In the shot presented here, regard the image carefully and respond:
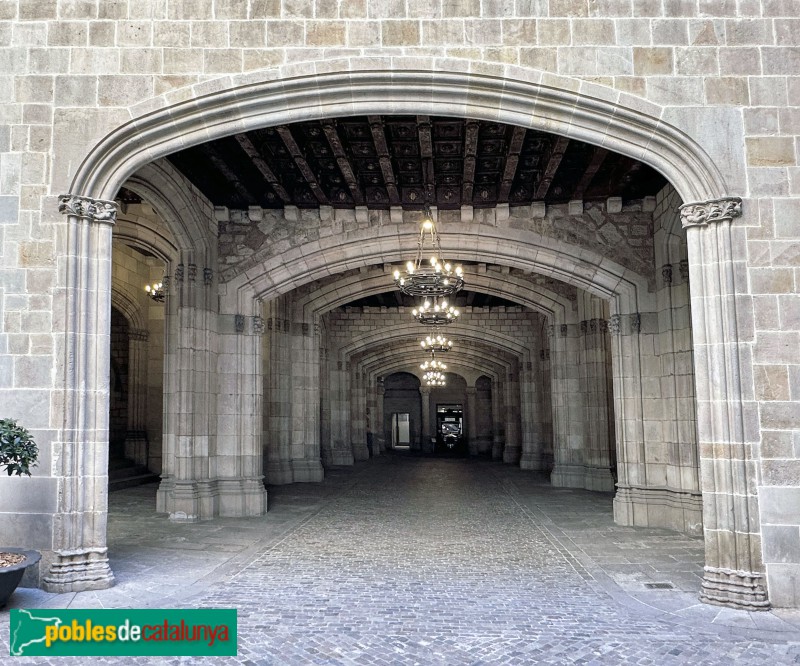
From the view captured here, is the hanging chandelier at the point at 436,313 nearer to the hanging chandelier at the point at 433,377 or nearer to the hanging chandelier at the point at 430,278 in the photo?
the hanging chandelier at the point at 430,278

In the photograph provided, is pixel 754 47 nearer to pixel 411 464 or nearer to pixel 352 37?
pixel 352 37

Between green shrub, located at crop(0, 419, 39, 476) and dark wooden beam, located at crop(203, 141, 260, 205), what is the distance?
12.6ft

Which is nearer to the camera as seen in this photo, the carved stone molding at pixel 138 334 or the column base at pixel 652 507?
the column base at pixel 652 507

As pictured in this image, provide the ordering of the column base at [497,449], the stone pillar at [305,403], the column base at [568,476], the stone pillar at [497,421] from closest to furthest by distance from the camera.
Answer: the column base at [568,476]
the stone pillar at [305,403]
the column base at [497,449]
the stone pillar at [497,421]

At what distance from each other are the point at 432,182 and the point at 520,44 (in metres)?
3.26

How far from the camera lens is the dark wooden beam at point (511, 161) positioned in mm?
7277

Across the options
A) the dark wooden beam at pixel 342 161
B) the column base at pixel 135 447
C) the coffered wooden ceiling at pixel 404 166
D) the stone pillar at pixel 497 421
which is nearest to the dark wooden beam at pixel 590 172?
the coffered wooden ceiling at pixel 404 166

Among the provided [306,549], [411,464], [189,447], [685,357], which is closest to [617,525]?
[685,357]

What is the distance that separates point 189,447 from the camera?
9.09 m

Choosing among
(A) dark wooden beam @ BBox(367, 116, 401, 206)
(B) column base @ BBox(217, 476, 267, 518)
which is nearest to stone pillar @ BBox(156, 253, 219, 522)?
(B) column base @ BBox(217, 476, 267, 518)

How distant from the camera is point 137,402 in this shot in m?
14.6

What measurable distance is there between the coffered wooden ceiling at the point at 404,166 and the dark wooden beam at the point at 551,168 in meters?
0.01

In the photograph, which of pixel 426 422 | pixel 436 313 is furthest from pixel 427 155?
pixel 426 422

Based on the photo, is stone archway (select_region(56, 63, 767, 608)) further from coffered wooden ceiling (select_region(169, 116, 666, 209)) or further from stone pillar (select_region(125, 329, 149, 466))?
stone pillar (select_region(125, 329, 149, 466))
